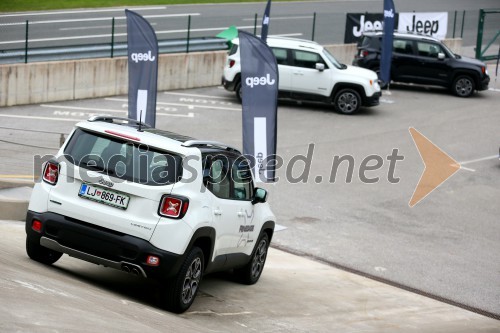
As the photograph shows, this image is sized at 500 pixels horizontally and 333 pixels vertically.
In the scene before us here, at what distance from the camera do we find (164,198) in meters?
8.77

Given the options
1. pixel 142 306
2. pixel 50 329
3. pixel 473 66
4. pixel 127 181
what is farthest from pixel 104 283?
pixel 473 66

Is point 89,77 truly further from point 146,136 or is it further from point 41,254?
point 146,136

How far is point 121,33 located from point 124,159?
21936mm

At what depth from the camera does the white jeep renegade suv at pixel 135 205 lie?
8.78m

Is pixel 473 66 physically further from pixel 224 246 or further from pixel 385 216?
pixel 224 246

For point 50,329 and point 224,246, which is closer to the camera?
point 50,329

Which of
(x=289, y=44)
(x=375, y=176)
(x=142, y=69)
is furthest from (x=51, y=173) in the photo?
(x=289, y=44)

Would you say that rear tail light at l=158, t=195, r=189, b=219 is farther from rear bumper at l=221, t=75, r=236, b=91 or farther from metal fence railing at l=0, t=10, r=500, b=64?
rear bumper at l=221, t=75, r=236, b=91

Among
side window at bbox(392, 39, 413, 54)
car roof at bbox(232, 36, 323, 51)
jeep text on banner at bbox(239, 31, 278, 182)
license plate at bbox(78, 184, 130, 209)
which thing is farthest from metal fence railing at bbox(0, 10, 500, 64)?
license plate at bbox(78, 184, 130, 209)

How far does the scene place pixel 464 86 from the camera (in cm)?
3077

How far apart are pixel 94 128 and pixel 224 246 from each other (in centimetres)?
193

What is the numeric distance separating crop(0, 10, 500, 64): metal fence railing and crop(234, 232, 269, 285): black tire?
535 inches

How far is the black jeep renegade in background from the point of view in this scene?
30.5 meters

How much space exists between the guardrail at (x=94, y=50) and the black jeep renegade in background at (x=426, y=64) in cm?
494
